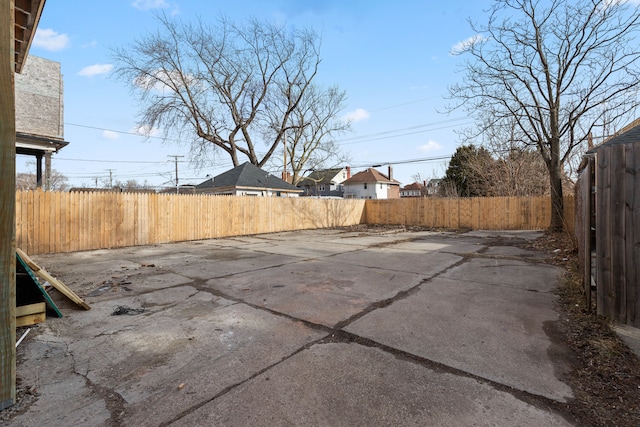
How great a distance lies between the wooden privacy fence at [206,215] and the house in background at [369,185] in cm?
2118

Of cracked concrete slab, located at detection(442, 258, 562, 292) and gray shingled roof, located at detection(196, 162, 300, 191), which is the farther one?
gray shingled roof, located at detection(196, 162, 300, 191)

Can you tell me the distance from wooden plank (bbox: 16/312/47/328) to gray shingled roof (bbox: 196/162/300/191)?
17.0 m

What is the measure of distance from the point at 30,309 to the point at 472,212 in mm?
18332

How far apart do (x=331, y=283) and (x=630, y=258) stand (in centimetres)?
347

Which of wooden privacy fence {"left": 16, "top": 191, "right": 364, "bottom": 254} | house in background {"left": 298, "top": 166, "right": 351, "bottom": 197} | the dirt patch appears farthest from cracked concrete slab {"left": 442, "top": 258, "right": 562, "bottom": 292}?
house in background {"left": 298, "top": 166, "right": 351, "bottom": 197}

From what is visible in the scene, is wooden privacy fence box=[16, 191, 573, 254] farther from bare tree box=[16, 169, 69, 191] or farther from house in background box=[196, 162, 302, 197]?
bare tree box=[16, 169, 69, 191]

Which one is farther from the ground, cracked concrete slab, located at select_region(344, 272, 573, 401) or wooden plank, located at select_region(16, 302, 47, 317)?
wooden plank, located at select_region(16, 302, 47, 317)

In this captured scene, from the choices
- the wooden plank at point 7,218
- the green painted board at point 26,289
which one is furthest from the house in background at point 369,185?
the wooden plank at point 7,218

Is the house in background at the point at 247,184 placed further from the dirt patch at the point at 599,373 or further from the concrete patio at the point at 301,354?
the dirt patch at the point at 599,373

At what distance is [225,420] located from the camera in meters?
1.74

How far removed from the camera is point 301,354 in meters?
2.53

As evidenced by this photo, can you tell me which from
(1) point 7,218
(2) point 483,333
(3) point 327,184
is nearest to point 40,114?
(1) point 7,218

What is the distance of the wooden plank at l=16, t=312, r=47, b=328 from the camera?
305 centimetres

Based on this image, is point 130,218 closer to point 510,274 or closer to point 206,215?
point 206,215
